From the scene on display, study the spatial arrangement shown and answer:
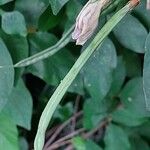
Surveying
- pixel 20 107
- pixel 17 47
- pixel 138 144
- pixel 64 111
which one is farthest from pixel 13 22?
pixel 138 144

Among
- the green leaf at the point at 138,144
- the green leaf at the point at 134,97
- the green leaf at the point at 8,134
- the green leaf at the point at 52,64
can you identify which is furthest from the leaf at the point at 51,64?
the green leaf at the point at 138,144

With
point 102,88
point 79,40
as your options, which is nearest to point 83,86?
point 102,88

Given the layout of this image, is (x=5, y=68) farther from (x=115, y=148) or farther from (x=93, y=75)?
(x=115, y=148)

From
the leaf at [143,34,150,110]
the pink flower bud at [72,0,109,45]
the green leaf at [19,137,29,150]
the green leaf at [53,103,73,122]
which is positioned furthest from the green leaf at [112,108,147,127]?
the pink flower bud at [72,0,109,45]

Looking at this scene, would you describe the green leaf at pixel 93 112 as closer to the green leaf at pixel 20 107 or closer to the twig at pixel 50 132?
the twig at pixel 50 132

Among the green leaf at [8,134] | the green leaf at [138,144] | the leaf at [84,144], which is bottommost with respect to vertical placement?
the green leaf at [138,144]
